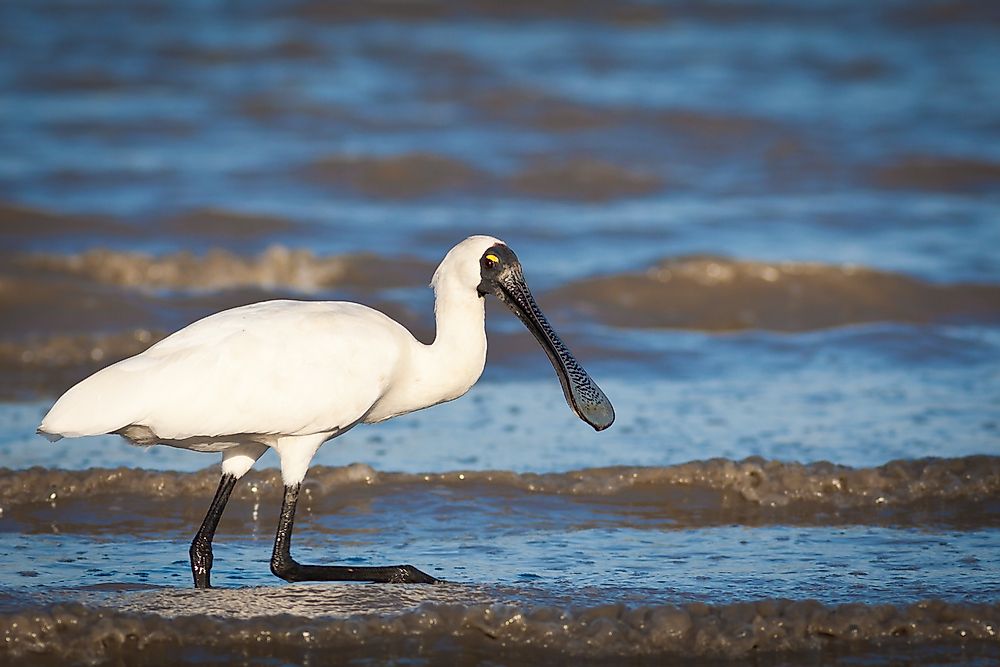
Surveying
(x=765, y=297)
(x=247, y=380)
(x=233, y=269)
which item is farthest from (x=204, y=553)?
(x=233, y=269)

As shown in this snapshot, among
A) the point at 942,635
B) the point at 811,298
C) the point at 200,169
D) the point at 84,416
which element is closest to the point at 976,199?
the point at 811,298

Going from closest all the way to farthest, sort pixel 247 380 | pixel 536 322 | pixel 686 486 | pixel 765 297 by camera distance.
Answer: pixel 247 380, pixel 536 322, pixel 686 486, pixel 765 297

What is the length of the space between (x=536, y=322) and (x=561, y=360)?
20cm

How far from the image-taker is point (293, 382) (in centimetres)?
624

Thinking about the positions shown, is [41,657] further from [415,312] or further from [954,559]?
[415,312]

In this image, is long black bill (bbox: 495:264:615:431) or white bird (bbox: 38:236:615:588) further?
long black bill (bbox: 495:264:615:431)

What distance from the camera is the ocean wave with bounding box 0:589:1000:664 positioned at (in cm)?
572

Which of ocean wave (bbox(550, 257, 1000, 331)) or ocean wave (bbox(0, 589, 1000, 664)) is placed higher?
ocean wave (bbox(550, 257, 1000, 331))

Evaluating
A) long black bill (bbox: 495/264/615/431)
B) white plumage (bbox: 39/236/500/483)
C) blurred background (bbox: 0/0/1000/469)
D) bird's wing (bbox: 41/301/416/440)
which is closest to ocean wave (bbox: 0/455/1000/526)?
blurred background (bbox: 0/0/1000/469)

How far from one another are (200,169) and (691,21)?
10.9 m

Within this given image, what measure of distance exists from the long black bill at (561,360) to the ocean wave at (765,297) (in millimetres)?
5497

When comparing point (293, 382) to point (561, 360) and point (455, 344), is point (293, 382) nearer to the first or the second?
point (455, 344)

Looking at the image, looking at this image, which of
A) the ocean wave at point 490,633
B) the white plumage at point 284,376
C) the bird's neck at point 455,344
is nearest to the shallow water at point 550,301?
the ocean wave at point 490,633

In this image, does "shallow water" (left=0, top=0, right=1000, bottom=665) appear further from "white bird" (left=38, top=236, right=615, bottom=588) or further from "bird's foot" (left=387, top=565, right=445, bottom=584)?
"white bird" (left=38, top=236, right=615, bottom=588)
